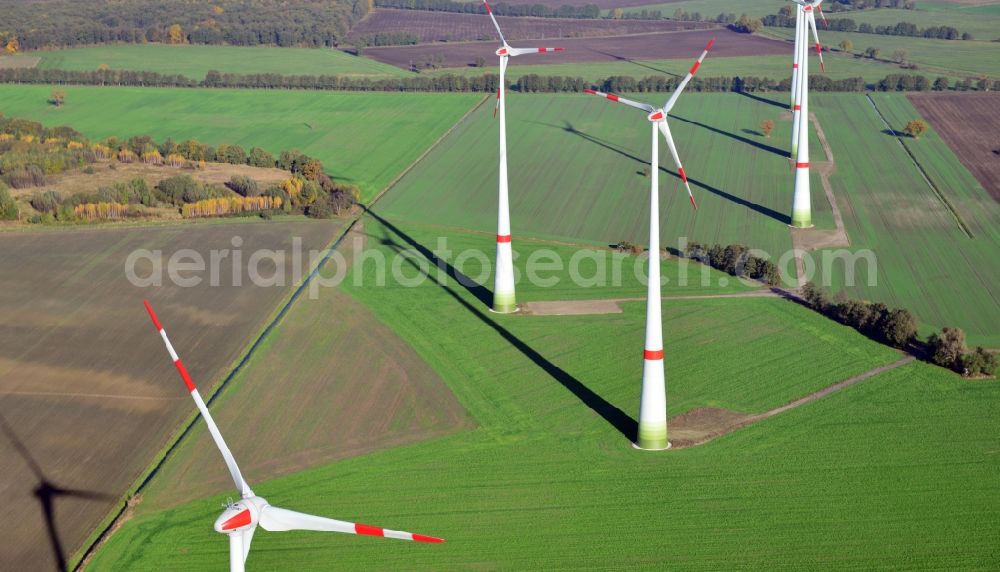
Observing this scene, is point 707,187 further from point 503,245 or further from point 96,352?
point 96,352

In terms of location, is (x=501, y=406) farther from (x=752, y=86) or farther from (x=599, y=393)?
(x=752, y=86)

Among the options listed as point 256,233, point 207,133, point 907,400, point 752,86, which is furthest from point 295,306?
point 752,86

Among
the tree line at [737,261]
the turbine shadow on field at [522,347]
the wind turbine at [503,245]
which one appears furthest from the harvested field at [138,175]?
the tree line at [737,261]

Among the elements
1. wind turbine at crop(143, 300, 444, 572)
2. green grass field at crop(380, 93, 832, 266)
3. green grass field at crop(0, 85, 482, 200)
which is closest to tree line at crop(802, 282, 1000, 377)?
green grass field at crop(380, 93, 832, 266)

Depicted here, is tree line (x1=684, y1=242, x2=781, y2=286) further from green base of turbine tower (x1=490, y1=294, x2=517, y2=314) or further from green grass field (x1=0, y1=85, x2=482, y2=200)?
green grass field (x1=0, y1=85, x2=482, y2=200)

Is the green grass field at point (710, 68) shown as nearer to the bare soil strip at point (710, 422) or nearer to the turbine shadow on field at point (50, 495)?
the bare soil strip at point (710, 422)

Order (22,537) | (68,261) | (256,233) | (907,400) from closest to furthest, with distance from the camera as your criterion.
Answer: (22,537)
(907,400)
(68,261)
(256,233)

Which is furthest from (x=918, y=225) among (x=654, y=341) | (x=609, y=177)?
(x=654, y=341)

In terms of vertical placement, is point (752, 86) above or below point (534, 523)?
above
